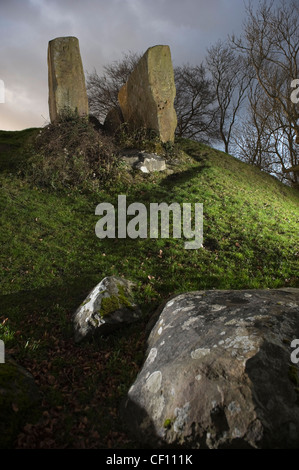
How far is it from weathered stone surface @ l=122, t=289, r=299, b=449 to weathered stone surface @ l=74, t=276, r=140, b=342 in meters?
1.13

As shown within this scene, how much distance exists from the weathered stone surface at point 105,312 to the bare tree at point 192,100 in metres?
20.1

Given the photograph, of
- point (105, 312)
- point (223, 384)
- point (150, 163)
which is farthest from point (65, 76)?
point (223, 384)

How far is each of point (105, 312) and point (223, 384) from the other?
102 inches

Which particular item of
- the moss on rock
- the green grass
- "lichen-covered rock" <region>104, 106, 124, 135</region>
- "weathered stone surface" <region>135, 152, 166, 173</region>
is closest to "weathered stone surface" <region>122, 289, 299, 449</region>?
the green grass

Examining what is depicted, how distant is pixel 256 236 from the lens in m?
9.32

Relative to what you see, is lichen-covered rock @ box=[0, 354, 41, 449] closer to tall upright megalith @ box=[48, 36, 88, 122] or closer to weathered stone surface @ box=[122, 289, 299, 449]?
weathered stone surface @ box=[122, 289, 299, 449]


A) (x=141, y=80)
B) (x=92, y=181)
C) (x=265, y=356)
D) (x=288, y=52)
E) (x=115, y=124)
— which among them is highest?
(x=288, y=52)

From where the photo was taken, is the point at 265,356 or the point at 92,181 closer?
the point at 265,356

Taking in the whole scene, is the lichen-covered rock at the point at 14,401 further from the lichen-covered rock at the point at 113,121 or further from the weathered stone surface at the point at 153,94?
the lichen-covered rock at the point at 113,121

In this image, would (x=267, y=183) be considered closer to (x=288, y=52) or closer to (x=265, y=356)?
(x=288, y=52)

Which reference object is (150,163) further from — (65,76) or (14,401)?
(14,401)

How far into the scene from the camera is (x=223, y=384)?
3.12 meters
